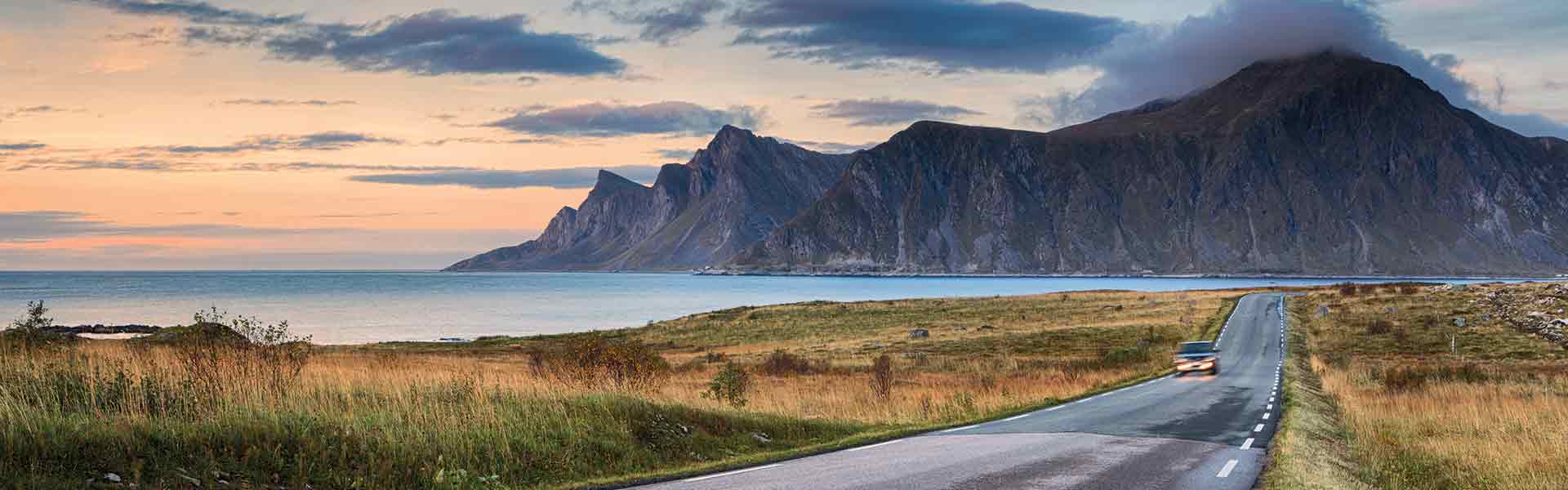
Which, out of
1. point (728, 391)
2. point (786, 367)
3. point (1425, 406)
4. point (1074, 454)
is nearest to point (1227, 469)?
point (1074, 454)

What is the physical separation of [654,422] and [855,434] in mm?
4640

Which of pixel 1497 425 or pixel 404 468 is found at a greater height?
pixel 404 468

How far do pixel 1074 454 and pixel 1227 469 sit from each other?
234 centimetres

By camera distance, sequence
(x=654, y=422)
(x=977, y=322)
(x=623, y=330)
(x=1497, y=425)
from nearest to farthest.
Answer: (x=654, y=422)
(x=1497, y=425)
(x=977, y=322)
(x=623, y=330)

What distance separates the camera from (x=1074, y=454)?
16.9 m

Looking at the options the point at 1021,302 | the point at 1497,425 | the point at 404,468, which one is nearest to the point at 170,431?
the point at 404,468

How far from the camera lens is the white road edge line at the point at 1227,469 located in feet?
50.5

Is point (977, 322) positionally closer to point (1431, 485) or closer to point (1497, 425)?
point (1497, 425)

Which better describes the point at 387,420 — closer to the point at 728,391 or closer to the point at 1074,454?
the point at 1074,454

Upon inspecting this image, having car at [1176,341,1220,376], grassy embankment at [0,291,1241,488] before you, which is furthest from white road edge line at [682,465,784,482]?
car at [1176,341,1220,376]

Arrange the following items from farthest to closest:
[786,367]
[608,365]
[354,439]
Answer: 1. [786,367]
2. [608,365]
3. [354,439]

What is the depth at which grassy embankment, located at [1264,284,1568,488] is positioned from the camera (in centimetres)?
1761

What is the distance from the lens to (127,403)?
42.2 ft

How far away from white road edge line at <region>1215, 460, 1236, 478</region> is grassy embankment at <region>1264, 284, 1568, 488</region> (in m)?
0.62
